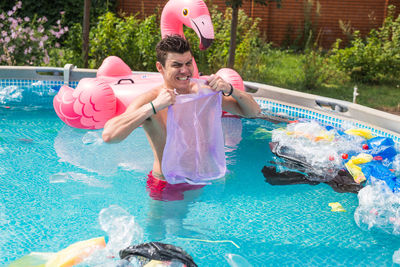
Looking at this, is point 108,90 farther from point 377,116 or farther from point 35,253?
point 377,116

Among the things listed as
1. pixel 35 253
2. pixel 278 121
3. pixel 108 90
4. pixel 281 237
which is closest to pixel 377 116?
pixel 278 121

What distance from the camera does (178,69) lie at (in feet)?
9.70

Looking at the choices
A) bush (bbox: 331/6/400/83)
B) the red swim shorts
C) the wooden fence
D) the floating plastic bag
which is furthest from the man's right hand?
the wooden fence

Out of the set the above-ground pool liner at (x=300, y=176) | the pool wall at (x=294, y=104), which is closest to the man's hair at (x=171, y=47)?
the above-ground pool liner at (x=300, y=176)

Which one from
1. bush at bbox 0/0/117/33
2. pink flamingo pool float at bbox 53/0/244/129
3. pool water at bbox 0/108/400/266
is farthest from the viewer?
bush at bbox 0/0/117/33

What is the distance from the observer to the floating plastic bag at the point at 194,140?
3.06m

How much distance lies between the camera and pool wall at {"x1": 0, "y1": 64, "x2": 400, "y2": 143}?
4.96m

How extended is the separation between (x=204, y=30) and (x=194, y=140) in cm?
192

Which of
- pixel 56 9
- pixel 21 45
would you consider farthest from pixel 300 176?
pixel 56 9

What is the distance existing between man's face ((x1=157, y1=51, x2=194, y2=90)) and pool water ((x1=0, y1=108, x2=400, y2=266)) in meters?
0.80

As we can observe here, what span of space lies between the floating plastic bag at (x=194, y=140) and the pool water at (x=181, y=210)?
19 centimetres

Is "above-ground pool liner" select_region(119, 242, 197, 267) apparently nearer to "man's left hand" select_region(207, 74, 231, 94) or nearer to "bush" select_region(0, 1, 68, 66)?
"man's left hand" select_region(207, 74, 231, 94)

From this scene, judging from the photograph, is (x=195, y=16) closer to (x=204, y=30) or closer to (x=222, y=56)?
(x=204, y=30)

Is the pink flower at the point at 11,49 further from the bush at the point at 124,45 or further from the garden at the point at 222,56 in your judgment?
the bush at the point at 124,45
